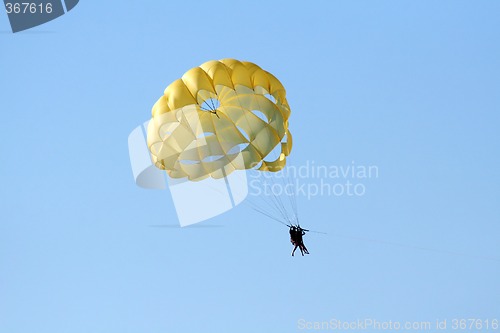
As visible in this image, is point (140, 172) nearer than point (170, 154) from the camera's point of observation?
No

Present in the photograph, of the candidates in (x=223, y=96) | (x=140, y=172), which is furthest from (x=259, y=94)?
(x=140, y=172)

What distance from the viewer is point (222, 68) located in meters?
45.6

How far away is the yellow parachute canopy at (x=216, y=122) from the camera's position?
45.3 meters

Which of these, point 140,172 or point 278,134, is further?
point 140,172

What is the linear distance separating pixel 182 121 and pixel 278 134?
273 centimetres

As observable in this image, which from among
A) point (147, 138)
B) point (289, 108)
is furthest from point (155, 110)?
point (289, 108)

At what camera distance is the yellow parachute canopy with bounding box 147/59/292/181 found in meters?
45.3

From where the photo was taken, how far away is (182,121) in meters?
45.4

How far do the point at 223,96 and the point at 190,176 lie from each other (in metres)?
2.51

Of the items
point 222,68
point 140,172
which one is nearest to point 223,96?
point 222,68

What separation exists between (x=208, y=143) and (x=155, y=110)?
1.78 metres

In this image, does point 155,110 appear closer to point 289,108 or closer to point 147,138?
point 147,138

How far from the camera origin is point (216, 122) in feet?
149

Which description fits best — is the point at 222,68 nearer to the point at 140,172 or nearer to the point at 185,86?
the point at 185,86
